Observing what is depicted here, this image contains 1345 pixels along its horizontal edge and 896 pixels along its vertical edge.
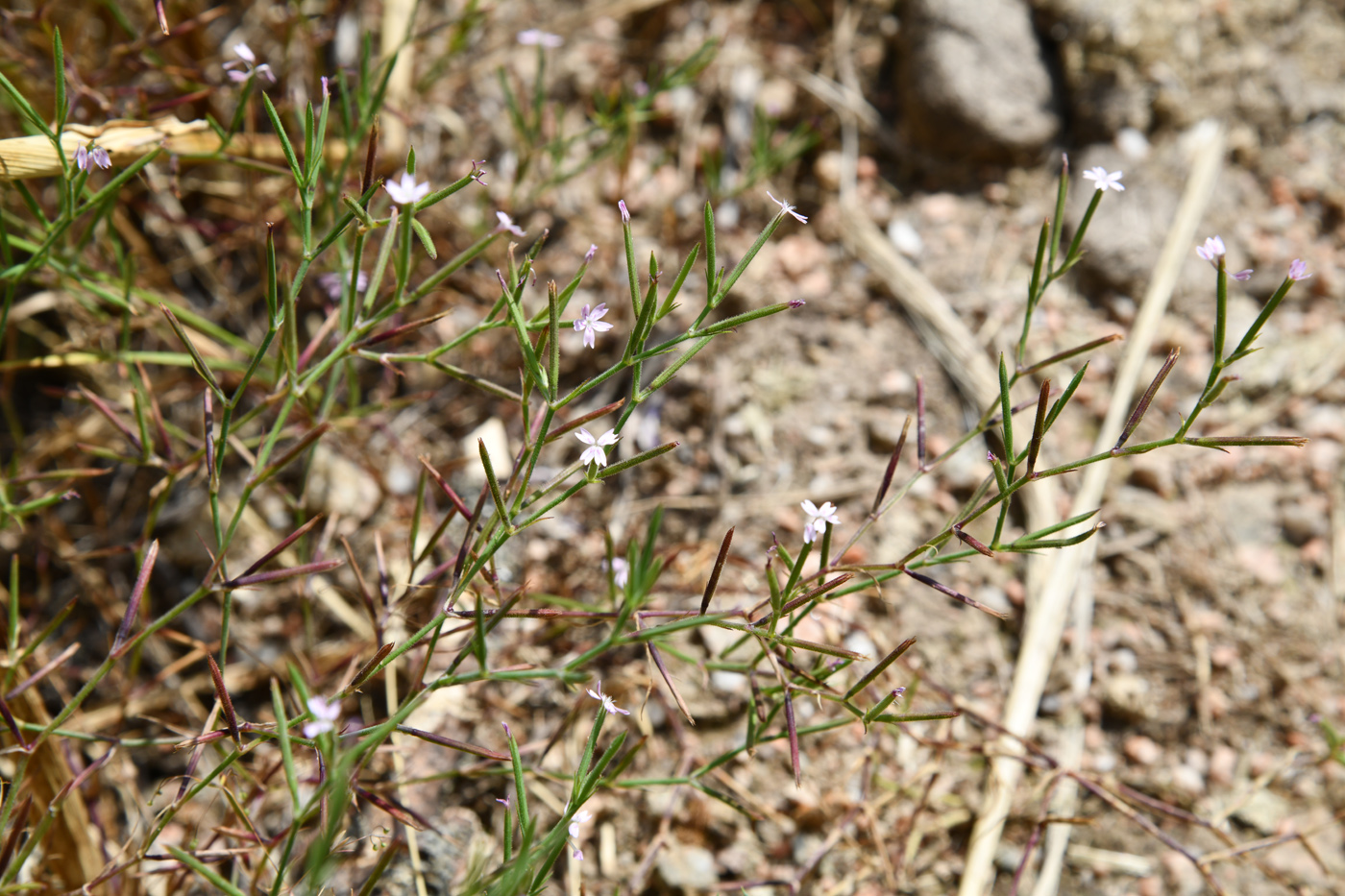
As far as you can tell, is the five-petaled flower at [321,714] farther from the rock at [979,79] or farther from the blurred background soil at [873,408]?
the rock at [979,79]

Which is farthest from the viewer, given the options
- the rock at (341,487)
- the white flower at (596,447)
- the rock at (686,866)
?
the rock at (341,487)

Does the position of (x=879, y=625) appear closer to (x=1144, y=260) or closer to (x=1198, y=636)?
(x=1198, y=636)

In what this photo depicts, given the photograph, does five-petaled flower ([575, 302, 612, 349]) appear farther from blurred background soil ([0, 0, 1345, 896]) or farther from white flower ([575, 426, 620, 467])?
blurred background soil ([0, 0, 1345, 896])

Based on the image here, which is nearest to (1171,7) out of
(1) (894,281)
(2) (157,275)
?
(1) (894,281)

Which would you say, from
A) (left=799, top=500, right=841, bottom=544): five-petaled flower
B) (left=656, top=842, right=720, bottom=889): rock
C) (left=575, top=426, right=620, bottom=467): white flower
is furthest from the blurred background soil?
(left=575, top=426, right=620, bottom=467): white flower

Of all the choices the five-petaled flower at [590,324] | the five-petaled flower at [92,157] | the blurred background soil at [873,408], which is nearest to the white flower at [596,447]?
the five-petaled flower at [590,324]

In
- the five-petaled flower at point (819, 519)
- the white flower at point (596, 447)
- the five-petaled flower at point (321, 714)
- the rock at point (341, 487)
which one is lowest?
the rock at point (341, 487)

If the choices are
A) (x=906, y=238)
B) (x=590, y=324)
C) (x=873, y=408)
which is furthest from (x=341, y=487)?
(x=906, y=238)
